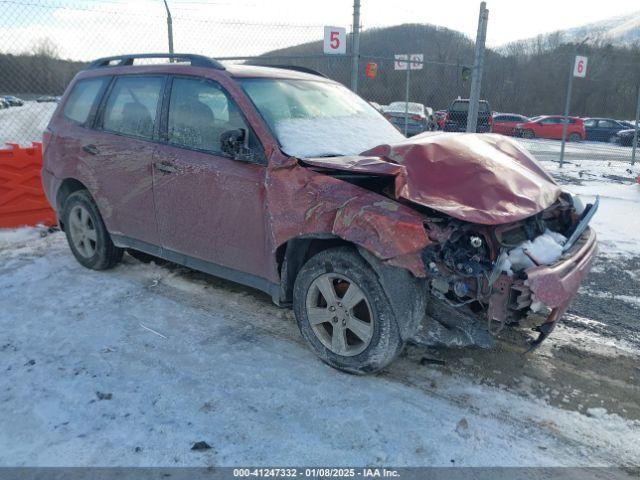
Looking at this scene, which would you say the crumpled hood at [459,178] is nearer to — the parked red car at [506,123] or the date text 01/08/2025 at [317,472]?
the date text 01/08/2025 at [317,472]

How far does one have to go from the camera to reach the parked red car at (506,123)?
93.9 ft

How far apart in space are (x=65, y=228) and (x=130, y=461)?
341 cm

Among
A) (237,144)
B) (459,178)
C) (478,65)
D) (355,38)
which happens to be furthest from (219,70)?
(478,65)

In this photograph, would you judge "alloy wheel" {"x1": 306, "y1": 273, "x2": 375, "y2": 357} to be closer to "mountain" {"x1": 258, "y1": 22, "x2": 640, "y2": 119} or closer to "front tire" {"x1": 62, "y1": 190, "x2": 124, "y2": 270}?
"front tire" {"x1": 62, "y1": 190, "x2": 124, "y2": 270}

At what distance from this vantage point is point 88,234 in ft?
16.5

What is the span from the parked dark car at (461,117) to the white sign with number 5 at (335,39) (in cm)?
1151

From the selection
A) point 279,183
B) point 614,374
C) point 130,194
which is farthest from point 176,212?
point 614,374

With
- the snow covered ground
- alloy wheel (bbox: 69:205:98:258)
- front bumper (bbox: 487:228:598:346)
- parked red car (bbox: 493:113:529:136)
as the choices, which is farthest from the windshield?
parked red car (bbox: 493:113:529:136)

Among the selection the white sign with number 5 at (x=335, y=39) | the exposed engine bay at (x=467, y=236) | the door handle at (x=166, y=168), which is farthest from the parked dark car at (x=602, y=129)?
the door handle at (x=166, y=168)

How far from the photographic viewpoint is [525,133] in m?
28.7

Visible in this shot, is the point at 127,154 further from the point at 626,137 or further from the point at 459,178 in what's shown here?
the point at 626,137

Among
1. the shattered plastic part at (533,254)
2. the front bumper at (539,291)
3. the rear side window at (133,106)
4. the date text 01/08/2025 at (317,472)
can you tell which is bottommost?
the date text 01/08/2025 at (317,472)

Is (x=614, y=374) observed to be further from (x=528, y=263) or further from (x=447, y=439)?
(x=447, y=439)

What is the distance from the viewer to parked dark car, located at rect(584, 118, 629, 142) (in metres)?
27.8
